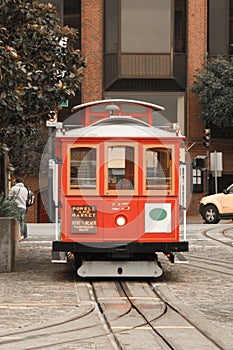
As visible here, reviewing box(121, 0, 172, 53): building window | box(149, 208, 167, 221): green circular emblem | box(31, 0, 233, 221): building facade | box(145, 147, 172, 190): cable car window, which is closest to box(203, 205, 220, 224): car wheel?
box(31, 0, 233, 221): building facade

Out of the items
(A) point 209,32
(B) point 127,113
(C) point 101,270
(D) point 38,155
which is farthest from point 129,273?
(A) point 209,32

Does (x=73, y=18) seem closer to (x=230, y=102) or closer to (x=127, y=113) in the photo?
(x=230, y=102)

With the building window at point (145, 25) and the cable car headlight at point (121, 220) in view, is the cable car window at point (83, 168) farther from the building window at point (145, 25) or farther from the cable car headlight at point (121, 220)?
the building window at point (145, 25)

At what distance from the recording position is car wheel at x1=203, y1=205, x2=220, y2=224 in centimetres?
3359

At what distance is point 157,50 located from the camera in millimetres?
41250

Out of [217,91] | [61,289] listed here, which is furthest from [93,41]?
[61,289]

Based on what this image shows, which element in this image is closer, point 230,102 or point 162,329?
point 162,329

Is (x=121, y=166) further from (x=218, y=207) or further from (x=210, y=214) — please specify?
(x=210, y=214)

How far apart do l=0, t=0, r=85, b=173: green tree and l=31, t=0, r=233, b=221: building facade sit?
24.3 m

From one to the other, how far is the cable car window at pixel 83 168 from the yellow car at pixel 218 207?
19154 millimetres

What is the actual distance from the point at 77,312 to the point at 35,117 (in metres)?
6.17

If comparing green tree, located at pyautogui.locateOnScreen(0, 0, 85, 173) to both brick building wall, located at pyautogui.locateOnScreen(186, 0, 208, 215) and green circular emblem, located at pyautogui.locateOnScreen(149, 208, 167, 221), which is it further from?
brick building wall, located at pyautogui.locateOnScreen(186, 0, 208, 215)

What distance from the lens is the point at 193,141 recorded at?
42.9 m

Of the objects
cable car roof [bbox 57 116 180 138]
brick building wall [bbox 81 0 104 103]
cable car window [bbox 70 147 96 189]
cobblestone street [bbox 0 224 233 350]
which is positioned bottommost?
cobblestone street [bbox 0 224 233 350]
